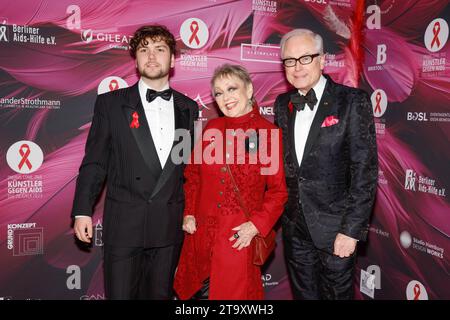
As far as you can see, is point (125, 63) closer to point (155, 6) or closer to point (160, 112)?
point (155, 6)

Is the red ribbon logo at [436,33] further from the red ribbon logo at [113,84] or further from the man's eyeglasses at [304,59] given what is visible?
the red ribbon logo at [113,84]

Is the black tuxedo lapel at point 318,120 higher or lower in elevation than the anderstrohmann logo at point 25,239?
higher

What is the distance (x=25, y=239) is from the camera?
3625 millimetres

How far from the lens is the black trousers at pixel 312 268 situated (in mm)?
2820

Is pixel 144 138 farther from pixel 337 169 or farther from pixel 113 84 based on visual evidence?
pixel 337 169

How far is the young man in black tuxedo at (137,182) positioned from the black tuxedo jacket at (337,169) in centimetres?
92

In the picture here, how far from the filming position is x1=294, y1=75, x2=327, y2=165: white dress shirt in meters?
2.85

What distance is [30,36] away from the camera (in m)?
3.50

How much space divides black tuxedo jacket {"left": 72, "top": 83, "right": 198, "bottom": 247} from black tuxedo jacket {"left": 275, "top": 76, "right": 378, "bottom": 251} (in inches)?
37.3

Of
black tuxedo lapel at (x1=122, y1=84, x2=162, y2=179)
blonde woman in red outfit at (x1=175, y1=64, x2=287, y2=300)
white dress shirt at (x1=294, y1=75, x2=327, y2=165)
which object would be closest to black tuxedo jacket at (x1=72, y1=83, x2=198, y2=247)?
black tuxedo lapel at (x1=122, y1=84, x2=162, y2=179)

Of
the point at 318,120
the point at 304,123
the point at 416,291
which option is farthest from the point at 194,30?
the point at 416,291

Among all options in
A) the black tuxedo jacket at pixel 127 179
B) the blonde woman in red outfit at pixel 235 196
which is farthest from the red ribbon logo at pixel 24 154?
the blonde woman in red outfit at pixel 235 196

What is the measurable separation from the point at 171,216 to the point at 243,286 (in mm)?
708
